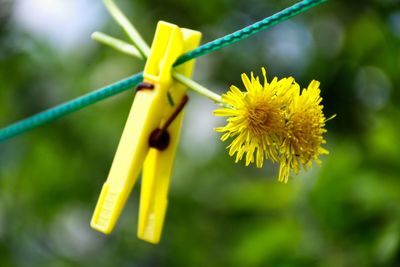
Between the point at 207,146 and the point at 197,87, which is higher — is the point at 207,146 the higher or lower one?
the higher one

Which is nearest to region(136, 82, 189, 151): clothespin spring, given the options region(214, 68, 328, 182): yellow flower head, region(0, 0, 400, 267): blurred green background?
region(214, 68, 328, 182): yellow flower head

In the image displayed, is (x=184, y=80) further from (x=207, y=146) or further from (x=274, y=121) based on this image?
(x=207, y=146)

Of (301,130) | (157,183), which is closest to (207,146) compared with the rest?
(157,183)

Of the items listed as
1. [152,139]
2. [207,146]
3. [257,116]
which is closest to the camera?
[257,116]

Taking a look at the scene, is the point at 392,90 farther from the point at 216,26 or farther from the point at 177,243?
the point at 177,243

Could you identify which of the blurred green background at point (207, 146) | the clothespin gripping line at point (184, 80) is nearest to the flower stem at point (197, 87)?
the clothespin gripping line at point (184, 80)

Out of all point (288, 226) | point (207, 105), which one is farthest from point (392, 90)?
point (207, 105)
